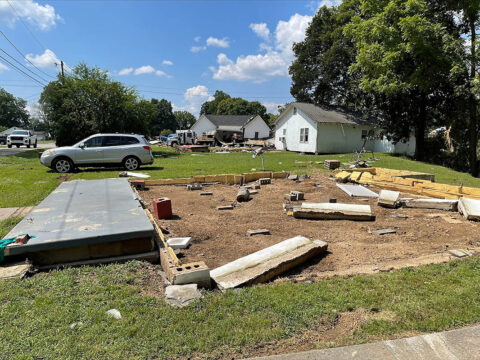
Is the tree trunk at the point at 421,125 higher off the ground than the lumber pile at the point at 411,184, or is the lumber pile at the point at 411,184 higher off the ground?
the tree trunk at the point at 421,125

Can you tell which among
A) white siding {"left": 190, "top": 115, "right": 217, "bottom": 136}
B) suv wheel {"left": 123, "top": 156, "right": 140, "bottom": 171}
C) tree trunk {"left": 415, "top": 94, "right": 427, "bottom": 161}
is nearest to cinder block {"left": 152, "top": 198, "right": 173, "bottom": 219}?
suv wheel {"left": 123, "top": 156, "right": 140, "bottom": 171}

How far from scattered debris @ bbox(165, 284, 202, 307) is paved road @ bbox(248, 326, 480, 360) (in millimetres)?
974

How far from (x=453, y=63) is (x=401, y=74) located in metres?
3.01

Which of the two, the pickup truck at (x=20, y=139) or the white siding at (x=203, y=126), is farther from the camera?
the white siding at (x=203, y=126)

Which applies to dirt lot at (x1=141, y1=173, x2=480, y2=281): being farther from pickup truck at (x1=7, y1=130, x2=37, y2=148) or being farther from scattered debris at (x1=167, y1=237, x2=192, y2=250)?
pickup truck at (x1=7, y1=130, x2=37, y2=148)

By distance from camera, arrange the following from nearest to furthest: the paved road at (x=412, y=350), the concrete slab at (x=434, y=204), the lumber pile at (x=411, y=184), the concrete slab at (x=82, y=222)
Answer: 1. the paved road at (x=412, y=350)
2. the concrete slab at (x=82, y=222)
3. the concrete slab at (x=434, y=204)
4. the lumber pile at (x=411, y=184)

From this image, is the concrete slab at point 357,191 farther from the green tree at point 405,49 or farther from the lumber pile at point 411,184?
the green tree at point 405,49

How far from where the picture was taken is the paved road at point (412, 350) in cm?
226

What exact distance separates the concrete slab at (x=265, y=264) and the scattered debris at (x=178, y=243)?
1168 millimetres

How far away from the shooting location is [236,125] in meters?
54.2

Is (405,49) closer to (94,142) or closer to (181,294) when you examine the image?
(94,142)

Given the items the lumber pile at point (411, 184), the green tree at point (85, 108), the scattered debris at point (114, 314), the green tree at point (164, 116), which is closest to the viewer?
the scattered debris at point (114, 314)

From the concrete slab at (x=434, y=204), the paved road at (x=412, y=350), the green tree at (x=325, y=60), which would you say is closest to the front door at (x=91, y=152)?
the concrete slab at (x=434, y=204)

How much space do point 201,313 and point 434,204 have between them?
6.64 meters
